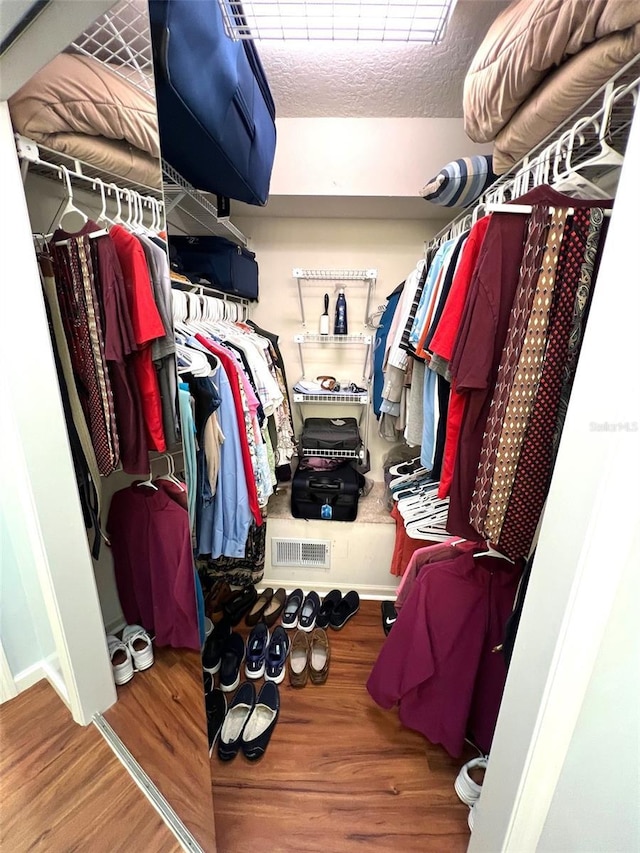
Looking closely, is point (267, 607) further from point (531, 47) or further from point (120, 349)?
point (531, 47)

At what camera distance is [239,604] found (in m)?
1.60

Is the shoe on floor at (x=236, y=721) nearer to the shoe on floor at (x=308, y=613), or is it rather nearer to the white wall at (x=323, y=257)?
the shoe on floor at (x=308, y=613)

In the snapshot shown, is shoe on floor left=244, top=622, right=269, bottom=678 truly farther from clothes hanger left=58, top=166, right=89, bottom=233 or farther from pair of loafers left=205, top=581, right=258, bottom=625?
clothes hanger left=58, top=166, right=89, bottom=233

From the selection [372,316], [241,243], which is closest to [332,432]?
[372,316]

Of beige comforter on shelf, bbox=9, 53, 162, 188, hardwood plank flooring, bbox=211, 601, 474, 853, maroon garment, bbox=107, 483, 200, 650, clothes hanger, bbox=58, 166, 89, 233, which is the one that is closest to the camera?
beige comforter on shelf, bbox=9, 53, 162, 188

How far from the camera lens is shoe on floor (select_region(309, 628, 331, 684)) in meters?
1.31

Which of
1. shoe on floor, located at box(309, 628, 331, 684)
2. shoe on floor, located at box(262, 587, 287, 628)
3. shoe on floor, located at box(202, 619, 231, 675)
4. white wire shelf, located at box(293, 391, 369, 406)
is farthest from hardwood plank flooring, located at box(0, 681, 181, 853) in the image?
white wire shelf, located at box(293, 391, 369, 406)

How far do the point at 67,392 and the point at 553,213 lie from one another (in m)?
1.12

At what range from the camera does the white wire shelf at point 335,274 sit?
1765mm

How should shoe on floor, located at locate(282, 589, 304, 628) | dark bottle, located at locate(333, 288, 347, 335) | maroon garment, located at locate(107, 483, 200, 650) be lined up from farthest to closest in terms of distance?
dark bottle, located at locate(333, 288, 347, 335), shoe on floor, located at locate(282, 589, 304, 628), maroon garment, located at locate(107, 483, 200, 650)

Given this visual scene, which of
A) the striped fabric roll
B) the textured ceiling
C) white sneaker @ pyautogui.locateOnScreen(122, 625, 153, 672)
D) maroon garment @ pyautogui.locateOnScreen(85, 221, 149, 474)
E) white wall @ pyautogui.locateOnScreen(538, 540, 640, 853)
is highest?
the textured ceiling

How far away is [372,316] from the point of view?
1906mm

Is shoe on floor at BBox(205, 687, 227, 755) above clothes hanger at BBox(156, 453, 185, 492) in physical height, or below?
below

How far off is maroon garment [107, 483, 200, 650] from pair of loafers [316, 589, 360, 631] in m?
0.86
